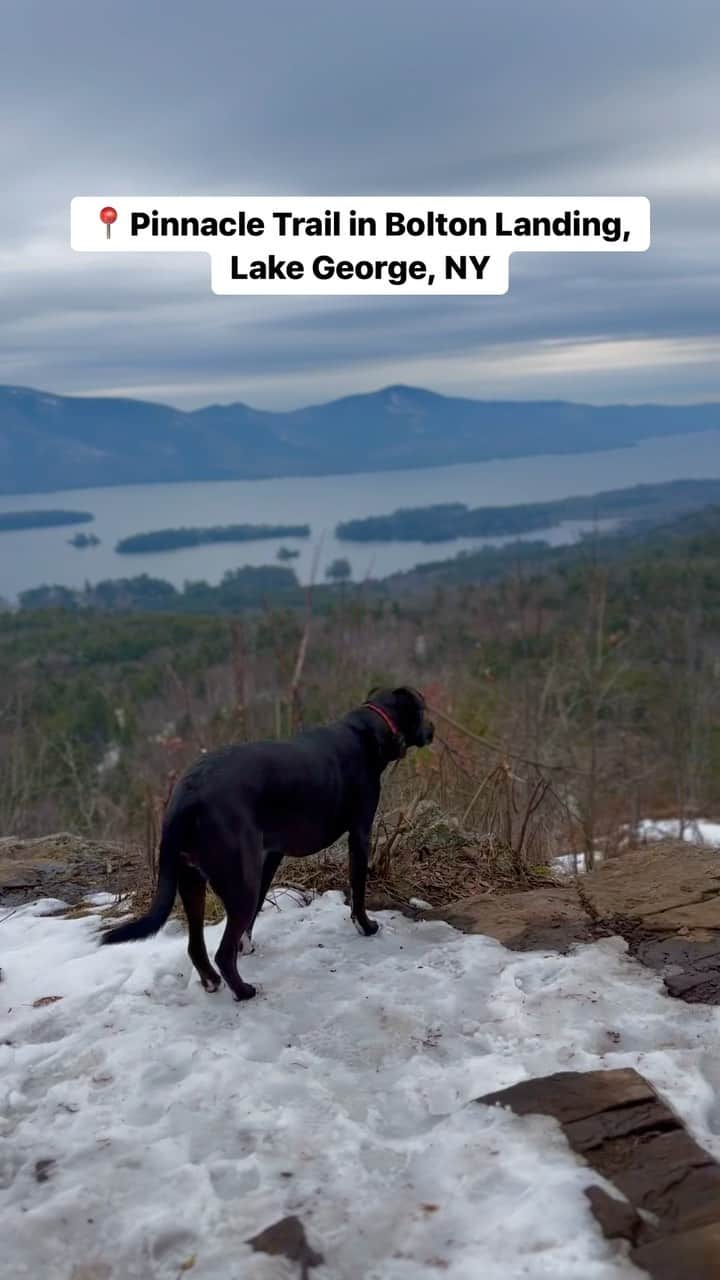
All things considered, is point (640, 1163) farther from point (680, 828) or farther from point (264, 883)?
point (680, 828)

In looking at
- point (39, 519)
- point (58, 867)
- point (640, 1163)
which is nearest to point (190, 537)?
point (39, 519)

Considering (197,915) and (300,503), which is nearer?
(197,915)

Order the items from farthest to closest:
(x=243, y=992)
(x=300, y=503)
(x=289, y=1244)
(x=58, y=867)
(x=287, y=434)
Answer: (x=287, y=434) → (x=300, y=503) → (x=58, y=867) → (x=243, y=992) → (x=289, y=1244)

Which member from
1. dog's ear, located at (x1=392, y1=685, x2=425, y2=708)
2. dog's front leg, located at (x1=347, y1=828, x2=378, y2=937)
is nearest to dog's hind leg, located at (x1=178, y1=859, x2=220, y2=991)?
dog's front leg, located at (x1=347, y1=828, x2=378, y2=937)

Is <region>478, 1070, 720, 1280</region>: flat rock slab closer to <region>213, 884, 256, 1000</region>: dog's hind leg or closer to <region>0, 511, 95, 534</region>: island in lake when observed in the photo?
<region>213, 884, 256, 1000</region>: dog's hind leg

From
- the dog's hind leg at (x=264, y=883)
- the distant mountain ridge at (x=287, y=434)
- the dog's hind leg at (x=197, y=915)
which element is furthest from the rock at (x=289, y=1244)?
the distant mountain ridge at (x=287, y=434)

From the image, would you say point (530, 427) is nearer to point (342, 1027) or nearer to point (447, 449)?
point (447, 449)
